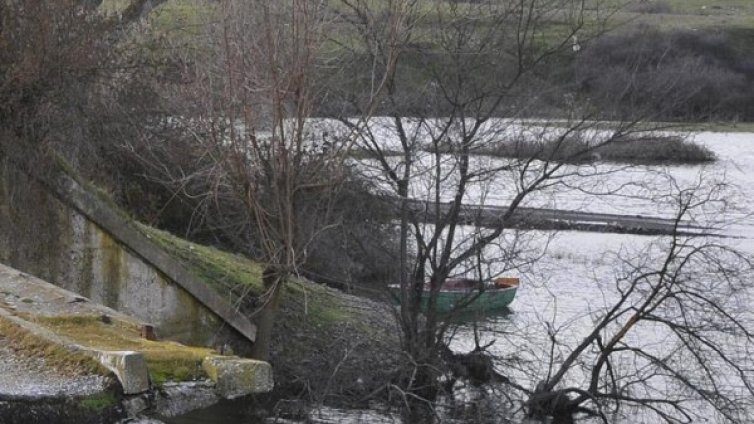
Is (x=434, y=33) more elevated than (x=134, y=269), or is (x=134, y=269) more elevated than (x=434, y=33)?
(x=434, y=33)

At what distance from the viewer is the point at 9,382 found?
439 centimetres

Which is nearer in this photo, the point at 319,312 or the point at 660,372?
the point at 660,372

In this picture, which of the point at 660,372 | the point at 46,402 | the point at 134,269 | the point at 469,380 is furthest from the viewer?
the point at 469,380

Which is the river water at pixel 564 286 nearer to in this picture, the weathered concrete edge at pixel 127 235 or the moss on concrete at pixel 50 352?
the weathered concrete edge at pixel 127 235

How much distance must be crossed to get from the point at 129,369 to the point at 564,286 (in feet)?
72.0

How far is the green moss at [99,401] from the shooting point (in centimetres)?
435

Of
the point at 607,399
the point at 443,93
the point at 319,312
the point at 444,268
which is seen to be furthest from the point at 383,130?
the point at 607,399

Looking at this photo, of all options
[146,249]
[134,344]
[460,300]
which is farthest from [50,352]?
[460,300]

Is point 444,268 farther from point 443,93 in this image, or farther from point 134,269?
point 134,269

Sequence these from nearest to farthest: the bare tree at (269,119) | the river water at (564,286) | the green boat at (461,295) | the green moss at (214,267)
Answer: the bare tree at (269,119), the river water at (564,286), the green boat at (461,295), the green moss at (214,267)

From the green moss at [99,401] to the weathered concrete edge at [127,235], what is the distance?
31.2 ft

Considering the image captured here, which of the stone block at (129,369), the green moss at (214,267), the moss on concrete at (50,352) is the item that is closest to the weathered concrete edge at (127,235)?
the green moss at (214,267)

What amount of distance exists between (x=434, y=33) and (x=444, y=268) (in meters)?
3.29

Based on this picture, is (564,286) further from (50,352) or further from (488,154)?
(50,352)
